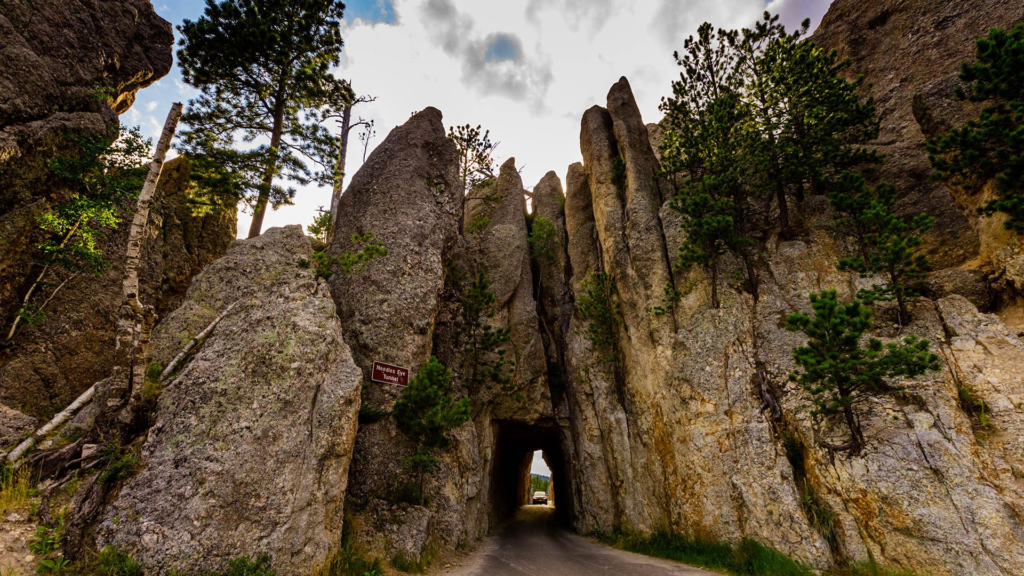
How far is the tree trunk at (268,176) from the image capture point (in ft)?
45.4

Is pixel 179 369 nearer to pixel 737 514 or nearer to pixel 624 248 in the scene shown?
pixel 737 514

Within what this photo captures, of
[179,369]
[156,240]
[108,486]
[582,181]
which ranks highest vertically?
[582,181]

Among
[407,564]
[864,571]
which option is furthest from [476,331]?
[864,571]

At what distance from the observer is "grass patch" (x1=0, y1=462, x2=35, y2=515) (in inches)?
232

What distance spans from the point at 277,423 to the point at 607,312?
45.2 feet

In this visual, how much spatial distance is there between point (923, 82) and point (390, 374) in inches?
823

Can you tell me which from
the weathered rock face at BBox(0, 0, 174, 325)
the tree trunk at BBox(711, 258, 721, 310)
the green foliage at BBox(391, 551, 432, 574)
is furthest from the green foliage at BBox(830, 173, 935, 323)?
the weathered rock face at BBox(0, 0, 174, 325)

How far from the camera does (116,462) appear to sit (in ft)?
21.4

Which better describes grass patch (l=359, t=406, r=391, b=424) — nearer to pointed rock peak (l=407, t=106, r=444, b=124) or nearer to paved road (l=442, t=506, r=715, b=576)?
paved road (l=442, t=506, r=715, b=576)

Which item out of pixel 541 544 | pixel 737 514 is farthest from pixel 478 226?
pixel 737 514

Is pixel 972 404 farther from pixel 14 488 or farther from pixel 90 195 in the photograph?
pixel 90 195

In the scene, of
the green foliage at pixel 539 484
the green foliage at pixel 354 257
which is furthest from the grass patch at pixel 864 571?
the green foliage at pixel 539 484

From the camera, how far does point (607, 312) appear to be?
1786cm

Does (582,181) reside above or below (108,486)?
above
